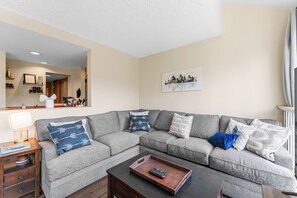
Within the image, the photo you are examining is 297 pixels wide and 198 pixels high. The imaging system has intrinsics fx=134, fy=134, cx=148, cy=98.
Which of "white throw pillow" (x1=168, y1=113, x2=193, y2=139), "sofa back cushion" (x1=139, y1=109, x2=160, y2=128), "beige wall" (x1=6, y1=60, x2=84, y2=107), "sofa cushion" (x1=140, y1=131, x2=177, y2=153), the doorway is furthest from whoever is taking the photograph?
the doorway

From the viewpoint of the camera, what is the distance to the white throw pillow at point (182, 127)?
90.1 inches

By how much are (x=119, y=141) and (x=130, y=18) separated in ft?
6.24

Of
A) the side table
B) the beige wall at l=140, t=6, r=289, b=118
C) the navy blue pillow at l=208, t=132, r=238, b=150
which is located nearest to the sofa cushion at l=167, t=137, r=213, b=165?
the navy blue pillow at l=208, t=132, r=238, b=150

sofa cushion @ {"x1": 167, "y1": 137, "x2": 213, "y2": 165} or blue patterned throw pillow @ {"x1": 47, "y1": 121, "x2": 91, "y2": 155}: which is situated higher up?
blue patterned throw pillow @ {"x1": 47, "y1": 121, "x2": 91, "y2": 155}

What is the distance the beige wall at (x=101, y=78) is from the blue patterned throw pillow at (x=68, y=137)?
0.60 metres

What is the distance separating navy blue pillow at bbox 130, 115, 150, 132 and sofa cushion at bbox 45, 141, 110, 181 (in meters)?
0.83

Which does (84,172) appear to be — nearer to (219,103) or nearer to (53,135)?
(53,135)

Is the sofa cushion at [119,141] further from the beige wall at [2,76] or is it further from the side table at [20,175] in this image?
the beige wall at [2,76]

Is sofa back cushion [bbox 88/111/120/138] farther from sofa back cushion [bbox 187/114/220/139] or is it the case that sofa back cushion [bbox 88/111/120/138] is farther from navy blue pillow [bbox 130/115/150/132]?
sofa back cushion [bbox 187/114/220/139]

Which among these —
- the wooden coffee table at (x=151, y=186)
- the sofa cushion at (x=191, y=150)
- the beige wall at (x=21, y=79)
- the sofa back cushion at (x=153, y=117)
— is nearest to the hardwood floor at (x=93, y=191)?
the wooden coffee table at (x=151, y=186)

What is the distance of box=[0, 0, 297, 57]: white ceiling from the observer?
1681 mm

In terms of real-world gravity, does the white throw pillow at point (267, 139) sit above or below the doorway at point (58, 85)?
below

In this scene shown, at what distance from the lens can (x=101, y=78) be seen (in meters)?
2.91

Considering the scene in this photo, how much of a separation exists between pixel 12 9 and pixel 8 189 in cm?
217
